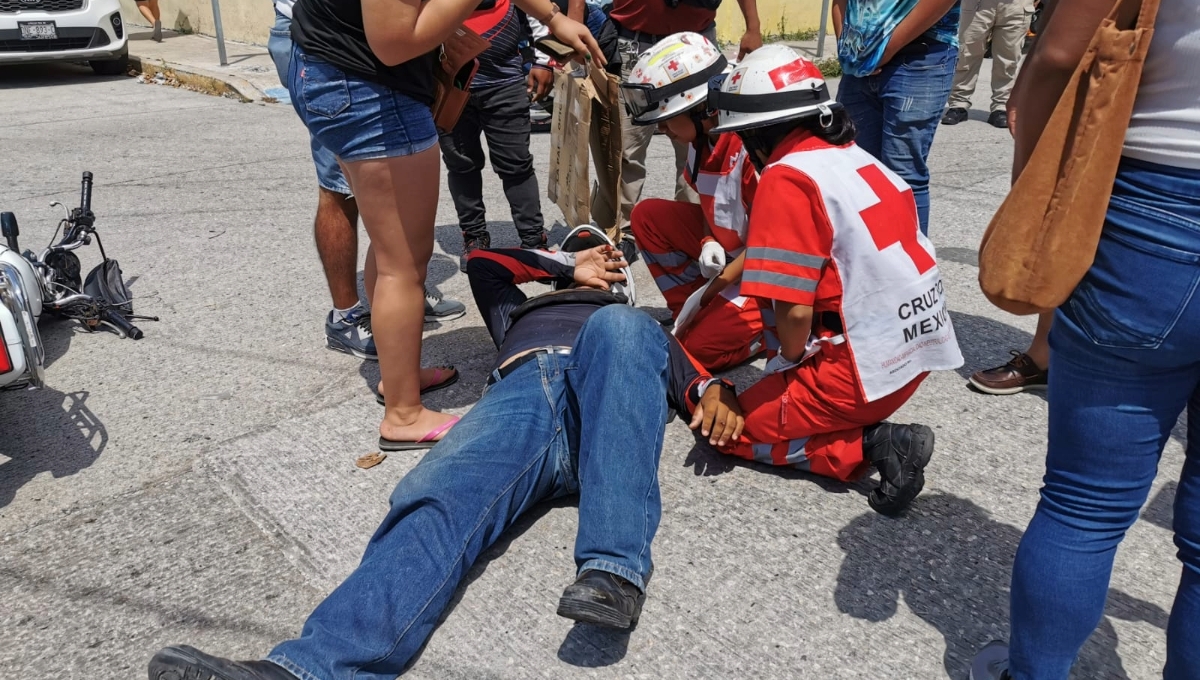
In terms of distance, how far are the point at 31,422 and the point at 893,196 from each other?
2839 mm

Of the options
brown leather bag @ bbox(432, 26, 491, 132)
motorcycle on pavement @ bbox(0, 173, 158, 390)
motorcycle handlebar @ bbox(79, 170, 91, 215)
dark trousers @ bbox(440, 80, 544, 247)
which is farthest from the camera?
dark trousers @ bbox(440, 80, 544, 247)

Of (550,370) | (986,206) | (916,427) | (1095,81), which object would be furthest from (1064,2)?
(986,206)

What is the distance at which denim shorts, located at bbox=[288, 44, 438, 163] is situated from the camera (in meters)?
2.58

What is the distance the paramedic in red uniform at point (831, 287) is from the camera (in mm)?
2422

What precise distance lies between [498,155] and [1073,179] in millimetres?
3257

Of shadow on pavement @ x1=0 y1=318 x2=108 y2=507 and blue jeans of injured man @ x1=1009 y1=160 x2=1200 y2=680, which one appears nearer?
blue jeans of injured man @ x1=1009 y1=160 x2=1200 y2=680

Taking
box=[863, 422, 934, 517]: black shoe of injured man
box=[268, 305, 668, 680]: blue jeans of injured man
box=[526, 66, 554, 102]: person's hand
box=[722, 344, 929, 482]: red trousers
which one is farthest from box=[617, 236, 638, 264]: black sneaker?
box=[863, 422, 934, 517]: black shoe of injured man

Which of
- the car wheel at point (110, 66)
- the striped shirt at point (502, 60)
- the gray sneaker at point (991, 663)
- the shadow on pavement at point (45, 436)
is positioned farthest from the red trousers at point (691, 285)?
the car wheel at point (110, 66)

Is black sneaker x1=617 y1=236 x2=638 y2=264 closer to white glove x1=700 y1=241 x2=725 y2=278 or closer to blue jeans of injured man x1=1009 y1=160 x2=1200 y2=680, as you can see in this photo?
white glove x1=700 y1=241 x2=725 y2=278

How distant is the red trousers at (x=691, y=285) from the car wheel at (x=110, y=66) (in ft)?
30.6

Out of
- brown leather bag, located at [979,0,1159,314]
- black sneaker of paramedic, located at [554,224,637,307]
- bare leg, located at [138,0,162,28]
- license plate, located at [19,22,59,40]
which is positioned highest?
brown leather bag, located at [979,0,1159,314]

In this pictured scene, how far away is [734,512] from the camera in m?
2.56

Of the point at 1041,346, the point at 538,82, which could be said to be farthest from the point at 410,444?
the point at 538,82

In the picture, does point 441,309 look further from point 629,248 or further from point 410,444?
point 410,444
